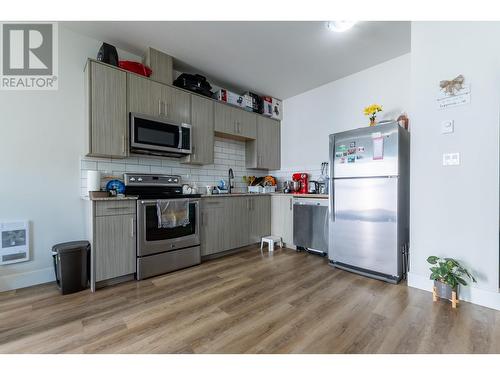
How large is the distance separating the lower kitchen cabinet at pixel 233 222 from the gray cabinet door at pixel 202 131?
2.01 ft

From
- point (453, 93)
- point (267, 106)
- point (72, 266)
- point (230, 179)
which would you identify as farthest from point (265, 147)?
point (72, 266)

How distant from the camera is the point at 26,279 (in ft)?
7.22

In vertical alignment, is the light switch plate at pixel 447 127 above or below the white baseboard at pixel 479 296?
above

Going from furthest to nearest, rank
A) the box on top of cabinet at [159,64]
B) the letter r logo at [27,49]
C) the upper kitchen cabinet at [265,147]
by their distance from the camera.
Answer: the upper kitchen cabinet at [265,147]
the box on top of cabinet at [159,64]
the letter r logo at [27,49]

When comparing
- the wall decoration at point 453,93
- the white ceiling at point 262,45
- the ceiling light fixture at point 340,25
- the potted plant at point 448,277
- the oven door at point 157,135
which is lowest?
the potted plant at point 448,277

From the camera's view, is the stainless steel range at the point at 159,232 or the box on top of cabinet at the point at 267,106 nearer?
the stainless steel range at the point at 159,232

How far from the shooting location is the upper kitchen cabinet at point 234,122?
341cm

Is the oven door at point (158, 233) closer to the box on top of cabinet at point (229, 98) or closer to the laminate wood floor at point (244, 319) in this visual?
the laminate wood floor at point (244, 319)

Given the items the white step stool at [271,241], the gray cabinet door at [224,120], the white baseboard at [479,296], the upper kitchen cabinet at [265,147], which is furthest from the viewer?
the upper kitchen cabinet at [265,147]

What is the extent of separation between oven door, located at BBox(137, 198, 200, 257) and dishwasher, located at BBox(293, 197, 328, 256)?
1.48 m

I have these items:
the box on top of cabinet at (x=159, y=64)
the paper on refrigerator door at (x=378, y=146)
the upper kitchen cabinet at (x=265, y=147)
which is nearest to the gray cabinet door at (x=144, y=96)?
the box on top of cabinet at (x=159, y=64)

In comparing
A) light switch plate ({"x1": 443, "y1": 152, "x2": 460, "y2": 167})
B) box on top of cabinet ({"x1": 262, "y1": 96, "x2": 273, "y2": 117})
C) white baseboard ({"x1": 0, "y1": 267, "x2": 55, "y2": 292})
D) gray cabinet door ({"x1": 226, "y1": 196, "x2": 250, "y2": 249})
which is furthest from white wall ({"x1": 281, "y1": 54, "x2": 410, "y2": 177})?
white baseboard ({"x1": 0, "y1": 267, "x2": 55, "y2": 292})

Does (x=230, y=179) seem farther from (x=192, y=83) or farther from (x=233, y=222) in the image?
(x=192, y=83)
